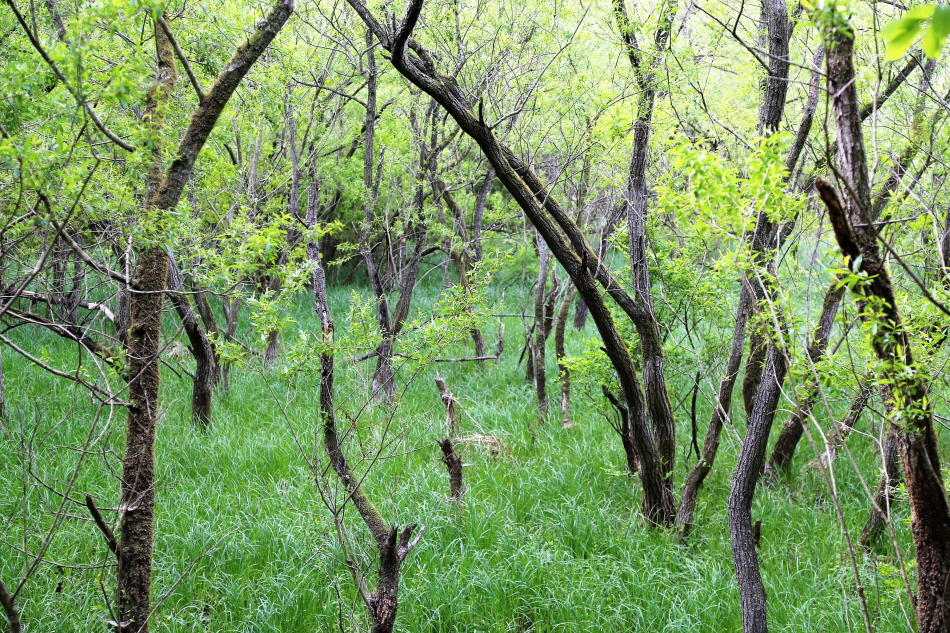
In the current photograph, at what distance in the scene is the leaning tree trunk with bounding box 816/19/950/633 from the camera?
1.86 meters

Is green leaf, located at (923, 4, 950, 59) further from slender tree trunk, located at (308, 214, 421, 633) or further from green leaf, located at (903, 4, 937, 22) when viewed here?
slender tree trunk, located at (308, 214, 421, 633)

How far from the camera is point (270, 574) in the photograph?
159 inches

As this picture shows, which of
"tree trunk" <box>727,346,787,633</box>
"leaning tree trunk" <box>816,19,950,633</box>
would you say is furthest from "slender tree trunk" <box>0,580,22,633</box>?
"tree trunk" <box>727,346,787,633</box>

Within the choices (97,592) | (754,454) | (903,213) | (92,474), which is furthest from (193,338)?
(903,213)

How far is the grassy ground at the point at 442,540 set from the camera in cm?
363

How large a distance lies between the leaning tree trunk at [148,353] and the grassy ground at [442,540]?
0.49 ft

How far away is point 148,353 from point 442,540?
236 centimetres

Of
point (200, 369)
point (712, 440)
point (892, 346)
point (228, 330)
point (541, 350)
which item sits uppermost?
point (892, 346)

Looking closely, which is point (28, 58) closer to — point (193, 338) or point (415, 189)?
point (193, 338)

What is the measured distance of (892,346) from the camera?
1949mm

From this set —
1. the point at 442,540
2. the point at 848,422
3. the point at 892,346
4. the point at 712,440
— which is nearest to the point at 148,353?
the point at 442,540

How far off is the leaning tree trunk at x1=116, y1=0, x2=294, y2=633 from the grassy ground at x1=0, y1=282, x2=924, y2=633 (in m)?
0.15

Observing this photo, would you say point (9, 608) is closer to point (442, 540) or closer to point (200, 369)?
point (442, 540)

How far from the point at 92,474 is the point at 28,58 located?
11.7ft
